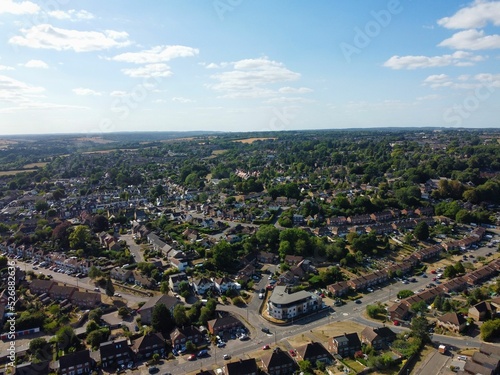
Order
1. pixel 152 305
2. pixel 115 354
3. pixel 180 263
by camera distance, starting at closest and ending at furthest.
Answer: pixel 115 354, pixel 152 305, pixel 180 263

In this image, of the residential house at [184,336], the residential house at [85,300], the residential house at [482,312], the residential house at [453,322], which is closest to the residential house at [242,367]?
the residential house at [184,336]

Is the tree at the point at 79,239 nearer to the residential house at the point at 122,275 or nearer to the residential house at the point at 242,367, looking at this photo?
the residential house at the point at 122,275

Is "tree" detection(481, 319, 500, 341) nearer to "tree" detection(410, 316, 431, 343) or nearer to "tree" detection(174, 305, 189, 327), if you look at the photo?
"tree" detection(410, 316, 431, 343)

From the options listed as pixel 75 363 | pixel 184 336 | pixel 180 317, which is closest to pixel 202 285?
pixel 180 317

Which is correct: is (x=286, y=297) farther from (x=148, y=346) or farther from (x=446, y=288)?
(x=446, y=288)

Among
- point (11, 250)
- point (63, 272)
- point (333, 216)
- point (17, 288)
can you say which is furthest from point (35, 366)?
point (333, 216)
